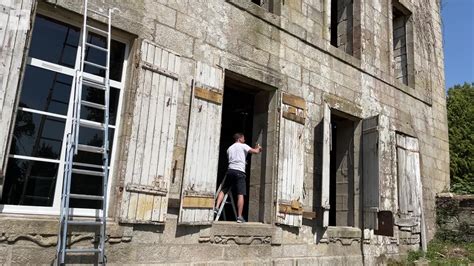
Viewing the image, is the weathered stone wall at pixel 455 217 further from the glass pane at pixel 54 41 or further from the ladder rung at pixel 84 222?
the glass pane at pixel 54 41

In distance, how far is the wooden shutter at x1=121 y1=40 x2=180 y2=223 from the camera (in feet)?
13.0

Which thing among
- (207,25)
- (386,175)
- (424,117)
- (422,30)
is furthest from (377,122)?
(422,30)

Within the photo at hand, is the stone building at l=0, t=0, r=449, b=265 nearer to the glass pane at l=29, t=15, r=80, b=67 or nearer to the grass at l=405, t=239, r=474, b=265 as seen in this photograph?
the glass pane at l=29, t=15, r=80, b=67

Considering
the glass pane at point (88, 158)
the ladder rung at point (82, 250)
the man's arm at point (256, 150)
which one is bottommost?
the ladder rung at point (82, 250)

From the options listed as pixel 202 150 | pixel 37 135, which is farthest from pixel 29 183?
pixel 202 150

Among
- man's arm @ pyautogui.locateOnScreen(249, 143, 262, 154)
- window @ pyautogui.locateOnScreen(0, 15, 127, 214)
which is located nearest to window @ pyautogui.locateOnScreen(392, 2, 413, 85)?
man's arm @ pyautogui.locateOnScreen(249, 143, 262, 154)

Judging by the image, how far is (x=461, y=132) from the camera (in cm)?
1586

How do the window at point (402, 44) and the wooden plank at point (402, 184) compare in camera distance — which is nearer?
the wooden plank at point (402, 184)

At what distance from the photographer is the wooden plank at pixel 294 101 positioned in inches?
221

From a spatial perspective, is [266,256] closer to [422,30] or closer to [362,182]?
[362,182]

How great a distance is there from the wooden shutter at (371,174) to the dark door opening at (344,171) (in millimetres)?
227

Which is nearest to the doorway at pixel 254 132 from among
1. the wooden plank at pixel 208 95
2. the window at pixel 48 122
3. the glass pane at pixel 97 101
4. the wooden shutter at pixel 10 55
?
the wooden plank at pixel 208 95

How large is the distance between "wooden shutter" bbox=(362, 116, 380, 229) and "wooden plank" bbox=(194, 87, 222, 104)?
2.95m

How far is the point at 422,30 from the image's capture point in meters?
9.23
